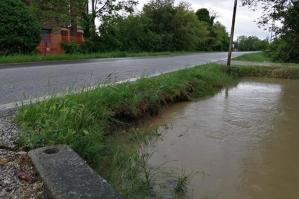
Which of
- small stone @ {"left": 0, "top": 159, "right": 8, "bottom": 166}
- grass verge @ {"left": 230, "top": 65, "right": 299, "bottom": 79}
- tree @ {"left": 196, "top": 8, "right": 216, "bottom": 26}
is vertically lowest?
grass verge @ {"left": 230, "top": 65, "right": 299, "bottom": 79}

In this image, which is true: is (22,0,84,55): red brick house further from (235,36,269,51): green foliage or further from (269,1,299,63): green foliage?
(235,36,269,51): green foliage

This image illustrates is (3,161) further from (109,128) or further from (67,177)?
(109,128)

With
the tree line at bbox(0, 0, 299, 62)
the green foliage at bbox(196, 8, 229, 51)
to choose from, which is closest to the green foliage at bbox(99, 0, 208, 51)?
the tree line at bbox(0, 0, 299, 62)

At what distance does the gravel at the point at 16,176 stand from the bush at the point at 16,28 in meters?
16.2

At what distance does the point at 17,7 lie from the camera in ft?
61.2

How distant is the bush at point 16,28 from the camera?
1798 centimetres

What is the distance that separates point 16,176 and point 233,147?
11.9 ft

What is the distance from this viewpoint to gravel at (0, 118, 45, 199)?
2467 millimetres

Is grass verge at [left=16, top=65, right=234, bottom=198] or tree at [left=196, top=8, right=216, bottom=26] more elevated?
tree at [left=196, top=8, right=216, bottom=26]

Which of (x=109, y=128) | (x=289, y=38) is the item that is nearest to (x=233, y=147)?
(x=109, y=128)

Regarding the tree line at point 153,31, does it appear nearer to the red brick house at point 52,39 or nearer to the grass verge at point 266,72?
the red brick house at point 52,39

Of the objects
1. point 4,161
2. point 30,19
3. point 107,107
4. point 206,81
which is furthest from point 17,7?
point 4,161

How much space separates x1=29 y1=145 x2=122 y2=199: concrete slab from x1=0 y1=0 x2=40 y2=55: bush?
16434 mm

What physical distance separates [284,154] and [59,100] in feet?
10.7
